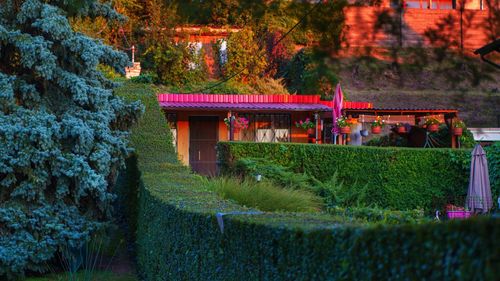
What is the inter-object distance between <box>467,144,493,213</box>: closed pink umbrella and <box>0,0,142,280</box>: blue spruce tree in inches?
327

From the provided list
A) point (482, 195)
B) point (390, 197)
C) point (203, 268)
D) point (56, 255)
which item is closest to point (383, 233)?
point (203, 268)

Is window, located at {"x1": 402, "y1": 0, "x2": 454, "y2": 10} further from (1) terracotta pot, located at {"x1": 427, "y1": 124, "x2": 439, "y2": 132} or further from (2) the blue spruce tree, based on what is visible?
(1) terracotta pot, located at {"x1": 427, "y1": 124, "x2": 439, "y2": 132}

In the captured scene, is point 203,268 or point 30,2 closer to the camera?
point 203,268

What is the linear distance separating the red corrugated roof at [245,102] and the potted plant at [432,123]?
3.01 meters

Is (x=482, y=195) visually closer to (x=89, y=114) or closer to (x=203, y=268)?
(x=89, y=114)

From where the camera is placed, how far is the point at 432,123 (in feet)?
75.5

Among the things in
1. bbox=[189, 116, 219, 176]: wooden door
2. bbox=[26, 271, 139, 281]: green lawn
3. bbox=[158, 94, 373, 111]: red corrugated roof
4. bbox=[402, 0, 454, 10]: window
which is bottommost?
bbox=[26, 271, 139, 281]: green lawn

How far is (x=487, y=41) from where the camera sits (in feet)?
17.1

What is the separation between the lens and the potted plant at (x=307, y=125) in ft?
84.4

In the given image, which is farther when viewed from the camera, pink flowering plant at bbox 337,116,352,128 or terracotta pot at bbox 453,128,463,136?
pink flowering plant at bbox 337,116,352,128

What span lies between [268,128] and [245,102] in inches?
69.4

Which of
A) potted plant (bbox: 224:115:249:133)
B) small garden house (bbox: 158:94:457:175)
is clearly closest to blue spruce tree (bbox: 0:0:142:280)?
potted plant (bbox: 224:115:249:133)

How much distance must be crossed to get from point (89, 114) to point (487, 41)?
10.2m

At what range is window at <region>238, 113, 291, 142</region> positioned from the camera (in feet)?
91.7
